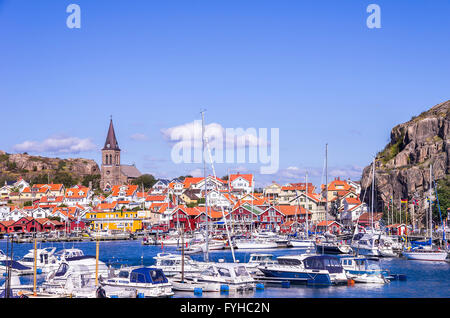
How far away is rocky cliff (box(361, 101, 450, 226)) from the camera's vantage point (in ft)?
181

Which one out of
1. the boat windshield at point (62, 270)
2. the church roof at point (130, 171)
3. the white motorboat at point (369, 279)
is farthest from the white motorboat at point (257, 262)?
the church roof at point (130, 171)

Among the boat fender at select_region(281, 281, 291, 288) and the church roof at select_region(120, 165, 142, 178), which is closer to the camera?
the boat fender at select_region(281, 281, 291, 288)

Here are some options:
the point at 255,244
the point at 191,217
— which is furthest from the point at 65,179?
the point at 255,244

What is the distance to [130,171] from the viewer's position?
4407 inches

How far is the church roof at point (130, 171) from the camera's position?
109 meters

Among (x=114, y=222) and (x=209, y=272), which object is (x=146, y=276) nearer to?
(x=209, y=272)

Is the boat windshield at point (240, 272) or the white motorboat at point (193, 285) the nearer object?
the white motorboat at point (193, 285)

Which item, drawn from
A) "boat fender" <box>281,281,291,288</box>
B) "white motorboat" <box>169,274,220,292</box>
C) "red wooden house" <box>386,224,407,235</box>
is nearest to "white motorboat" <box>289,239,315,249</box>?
"red wooden house" <box>386,224,407,235</box>

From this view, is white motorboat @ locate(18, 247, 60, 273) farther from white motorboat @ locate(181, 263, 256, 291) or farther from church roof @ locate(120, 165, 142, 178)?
church roof @ locate(120, 165, 142, 178)

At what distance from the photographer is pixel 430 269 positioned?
28.3 meters

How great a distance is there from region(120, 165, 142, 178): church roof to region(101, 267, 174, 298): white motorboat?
3578 inches

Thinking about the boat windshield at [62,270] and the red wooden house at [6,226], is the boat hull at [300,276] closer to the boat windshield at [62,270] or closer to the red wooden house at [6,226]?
the boat windshield at [62,270]

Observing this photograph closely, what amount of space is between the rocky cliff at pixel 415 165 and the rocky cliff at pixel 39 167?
66060 millimetres
